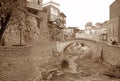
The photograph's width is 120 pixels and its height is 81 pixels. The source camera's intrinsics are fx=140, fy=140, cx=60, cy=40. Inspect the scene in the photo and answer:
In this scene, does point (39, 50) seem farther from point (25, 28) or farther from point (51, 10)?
point (51, 10)

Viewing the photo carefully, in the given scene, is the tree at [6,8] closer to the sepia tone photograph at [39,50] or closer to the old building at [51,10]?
the sepia tone photograph at [39,50]

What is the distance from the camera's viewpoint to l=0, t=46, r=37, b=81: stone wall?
6.90m

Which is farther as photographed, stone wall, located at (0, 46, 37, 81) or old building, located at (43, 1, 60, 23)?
old building, located at (43, 1, 60, 23)

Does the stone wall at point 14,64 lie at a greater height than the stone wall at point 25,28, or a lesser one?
lesser

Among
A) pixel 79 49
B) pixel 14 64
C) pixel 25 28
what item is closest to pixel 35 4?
pixel 25 28

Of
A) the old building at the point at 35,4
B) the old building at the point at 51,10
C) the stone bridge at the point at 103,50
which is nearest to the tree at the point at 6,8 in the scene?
the old building at the point at 35,4

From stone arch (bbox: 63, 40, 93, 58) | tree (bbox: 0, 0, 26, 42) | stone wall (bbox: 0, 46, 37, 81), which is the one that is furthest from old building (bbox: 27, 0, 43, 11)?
stone wall (bbox: 0, 46, 37, 81)

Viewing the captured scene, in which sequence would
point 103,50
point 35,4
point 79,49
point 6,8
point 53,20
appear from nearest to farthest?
point 6,8 → point 35,4 → point 103,50 → point 53,20 → point 79,49

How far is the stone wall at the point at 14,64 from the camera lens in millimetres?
6902

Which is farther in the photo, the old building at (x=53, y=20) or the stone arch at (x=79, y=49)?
the old building at (x=53, y=20)

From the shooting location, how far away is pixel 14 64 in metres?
7.23

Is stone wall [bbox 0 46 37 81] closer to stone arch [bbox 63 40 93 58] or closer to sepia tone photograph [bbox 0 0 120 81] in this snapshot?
sepia tone photograph [bbox 0 0 120 81]

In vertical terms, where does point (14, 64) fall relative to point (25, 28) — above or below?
below

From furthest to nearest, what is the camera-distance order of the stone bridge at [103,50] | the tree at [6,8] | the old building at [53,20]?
the old building at [53,20]
the stone bridge at [103,50]
the tree at [6,8]
